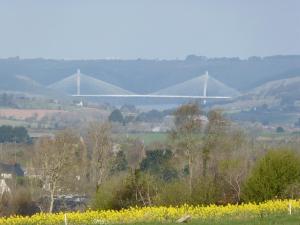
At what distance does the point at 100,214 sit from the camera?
24703mm

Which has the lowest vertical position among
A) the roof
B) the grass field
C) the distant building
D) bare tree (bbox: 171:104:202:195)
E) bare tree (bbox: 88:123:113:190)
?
the roof

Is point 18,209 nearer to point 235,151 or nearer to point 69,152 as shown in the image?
point 69,152

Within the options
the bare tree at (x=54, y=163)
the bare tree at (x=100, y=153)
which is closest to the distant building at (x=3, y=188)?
the bare tree at (x=54, y=163)

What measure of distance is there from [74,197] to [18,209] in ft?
32.6

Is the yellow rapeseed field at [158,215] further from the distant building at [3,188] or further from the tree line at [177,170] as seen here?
the distant building at [3,188]

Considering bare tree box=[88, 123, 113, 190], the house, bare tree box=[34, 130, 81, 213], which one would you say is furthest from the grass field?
the house

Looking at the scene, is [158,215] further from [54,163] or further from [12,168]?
[12,168]

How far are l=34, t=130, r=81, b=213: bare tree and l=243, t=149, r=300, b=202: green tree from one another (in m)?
18.6

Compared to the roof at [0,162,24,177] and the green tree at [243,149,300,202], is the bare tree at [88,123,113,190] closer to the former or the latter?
the roof at [0,162,24,177]

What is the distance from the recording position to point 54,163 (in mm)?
52750

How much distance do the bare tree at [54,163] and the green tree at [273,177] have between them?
1860cm

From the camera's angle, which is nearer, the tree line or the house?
the tree line

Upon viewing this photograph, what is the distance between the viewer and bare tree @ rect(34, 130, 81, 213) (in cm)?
5228

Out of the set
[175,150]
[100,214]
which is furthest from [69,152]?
[100,214]
